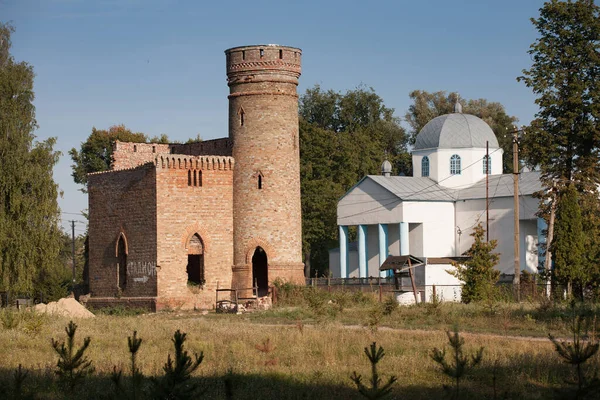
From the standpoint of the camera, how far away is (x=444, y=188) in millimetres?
56031

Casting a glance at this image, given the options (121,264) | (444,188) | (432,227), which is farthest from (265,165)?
(444,188)

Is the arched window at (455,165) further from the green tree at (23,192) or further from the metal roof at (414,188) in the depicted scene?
the green tree at (23,192)

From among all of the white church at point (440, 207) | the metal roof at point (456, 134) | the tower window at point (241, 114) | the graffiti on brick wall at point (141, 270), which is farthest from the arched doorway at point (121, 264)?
the metal roof at point (456, 134)

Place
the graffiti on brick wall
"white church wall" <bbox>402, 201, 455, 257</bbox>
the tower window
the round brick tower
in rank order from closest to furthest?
the graffiti on brick wall, the round brick tower, the tower window, "white church wall" <bbox>402, 201, 455, 257</bbox>

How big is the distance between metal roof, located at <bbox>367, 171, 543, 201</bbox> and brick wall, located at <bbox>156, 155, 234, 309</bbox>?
53.2ft

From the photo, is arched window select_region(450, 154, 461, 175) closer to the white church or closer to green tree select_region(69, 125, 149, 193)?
the white church

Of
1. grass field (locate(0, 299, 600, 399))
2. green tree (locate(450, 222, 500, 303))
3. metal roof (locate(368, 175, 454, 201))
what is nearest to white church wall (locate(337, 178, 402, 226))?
metal roof (locate(368, 175, 454, 201))

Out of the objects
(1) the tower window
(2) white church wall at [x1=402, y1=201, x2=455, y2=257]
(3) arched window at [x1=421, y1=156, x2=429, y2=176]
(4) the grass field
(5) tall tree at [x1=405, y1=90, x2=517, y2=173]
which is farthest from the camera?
(5) tall tree at [x1=405, y1=90, x2=517, y2=173]

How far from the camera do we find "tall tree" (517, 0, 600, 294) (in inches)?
1583

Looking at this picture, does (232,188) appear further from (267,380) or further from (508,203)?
(267,380)

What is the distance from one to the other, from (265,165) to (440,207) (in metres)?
18.5

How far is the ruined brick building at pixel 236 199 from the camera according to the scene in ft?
124

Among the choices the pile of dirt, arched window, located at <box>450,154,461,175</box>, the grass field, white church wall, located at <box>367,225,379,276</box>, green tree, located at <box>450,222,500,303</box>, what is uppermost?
arched window, located at <box>450,154,461,175</box>

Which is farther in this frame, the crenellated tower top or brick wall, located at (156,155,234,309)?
the crenellated tower top
